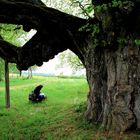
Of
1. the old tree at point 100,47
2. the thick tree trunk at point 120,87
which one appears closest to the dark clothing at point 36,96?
the old tree at point 100,47

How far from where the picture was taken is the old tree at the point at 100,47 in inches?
398

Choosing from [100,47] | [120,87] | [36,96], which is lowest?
[36,96]

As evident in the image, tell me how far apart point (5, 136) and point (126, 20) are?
5.35 meters

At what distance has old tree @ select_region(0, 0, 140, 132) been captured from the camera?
1012 centimetres

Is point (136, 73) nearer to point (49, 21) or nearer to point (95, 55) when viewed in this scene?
point (95, 55)

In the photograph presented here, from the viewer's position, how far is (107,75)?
1113 cm

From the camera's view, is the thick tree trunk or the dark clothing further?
the dark clothing

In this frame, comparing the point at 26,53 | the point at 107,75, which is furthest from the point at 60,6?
the point at 107,75

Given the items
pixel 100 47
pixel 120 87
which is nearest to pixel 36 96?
pixel 100 47

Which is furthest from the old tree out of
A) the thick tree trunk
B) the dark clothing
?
the dark clothing

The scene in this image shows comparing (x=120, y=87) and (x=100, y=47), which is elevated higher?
(x=100, y=47)

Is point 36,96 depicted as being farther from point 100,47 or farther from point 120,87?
point 120,87

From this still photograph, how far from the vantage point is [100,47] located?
11.3 metres

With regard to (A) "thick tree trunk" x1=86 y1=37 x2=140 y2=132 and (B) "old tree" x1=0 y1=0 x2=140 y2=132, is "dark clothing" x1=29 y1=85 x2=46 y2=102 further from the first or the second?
(A) "thick tree trunk" x1=86 y1=37 x2=140 y2=132
